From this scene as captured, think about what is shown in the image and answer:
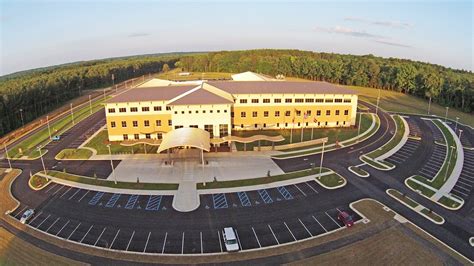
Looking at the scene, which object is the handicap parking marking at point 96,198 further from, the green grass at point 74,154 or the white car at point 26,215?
the green grass at point 74,154

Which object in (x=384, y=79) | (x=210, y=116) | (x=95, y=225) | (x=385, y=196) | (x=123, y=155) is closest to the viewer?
(x=95, y=225)

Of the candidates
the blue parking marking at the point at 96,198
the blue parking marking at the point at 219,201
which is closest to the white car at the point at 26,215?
the blue parking marking at the point at 96,198

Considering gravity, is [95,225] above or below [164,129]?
below

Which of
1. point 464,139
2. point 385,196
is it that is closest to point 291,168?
point 385,196

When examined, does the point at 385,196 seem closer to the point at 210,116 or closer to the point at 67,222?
the point at 210,116

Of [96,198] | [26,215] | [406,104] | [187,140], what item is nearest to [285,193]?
[187,140]
